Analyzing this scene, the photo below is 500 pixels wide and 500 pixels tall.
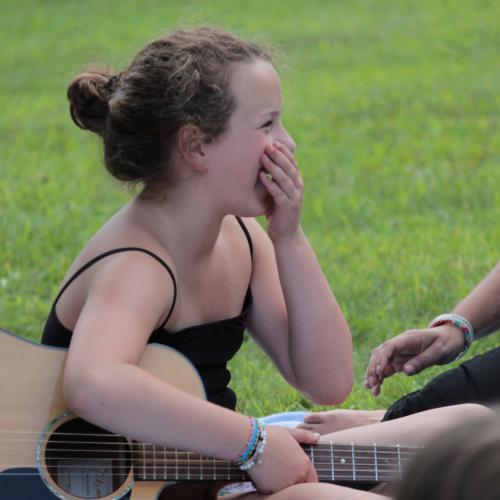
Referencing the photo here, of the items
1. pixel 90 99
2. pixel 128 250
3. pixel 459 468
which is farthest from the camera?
pixel 90 99

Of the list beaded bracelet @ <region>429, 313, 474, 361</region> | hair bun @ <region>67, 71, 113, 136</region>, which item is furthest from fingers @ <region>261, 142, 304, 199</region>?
beaded bracelet @ <region>429, 313, 474, 361</region>

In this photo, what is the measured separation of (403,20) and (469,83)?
7.83 ft

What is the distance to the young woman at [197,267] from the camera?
2568 mm

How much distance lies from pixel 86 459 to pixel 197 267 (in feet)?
1.88

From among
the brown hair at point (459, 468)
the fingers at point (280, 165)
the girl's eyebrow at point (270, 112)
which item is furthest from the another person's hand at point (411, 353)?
the brown hair at point (459, 468)

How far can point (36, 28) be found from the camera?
1162 centimetres

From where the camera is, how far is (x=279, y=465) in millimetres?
2643

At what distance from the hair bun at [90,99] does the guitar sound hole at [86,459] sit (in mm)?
798

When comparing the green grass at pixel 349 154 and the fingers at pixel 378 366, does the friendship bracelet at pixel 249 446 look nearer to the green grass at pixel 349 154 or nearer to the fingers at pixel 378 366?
the fingers at pixel 378 366

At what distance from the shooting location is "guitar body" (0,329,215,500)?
2.59 metres

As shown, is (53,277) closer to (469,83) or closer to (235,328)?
(235,328)

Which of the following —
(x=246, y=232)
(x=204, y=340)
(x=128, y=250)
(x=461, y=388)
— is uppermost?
(x=128, y=250)

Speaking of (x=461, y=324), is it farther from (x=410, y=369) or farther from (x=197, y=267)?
(x=197, y=267)

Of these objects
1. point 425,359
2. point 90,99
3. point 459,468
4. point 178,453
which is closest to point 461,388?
point 425,359
